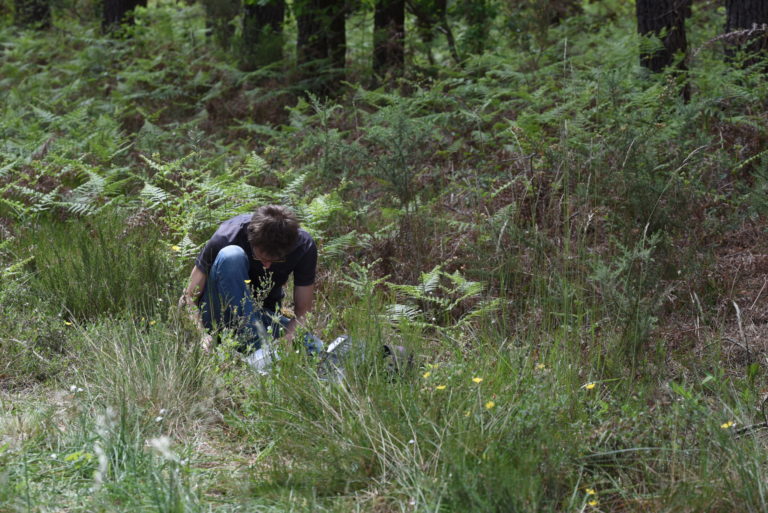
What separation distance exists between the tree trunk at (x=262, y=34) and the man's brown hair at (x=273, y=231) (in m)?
6.85

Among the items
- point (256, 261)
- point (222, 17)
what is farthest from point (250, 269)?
point (222, 17)

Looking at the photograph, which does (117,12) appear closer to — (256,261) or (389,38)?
(389,38)

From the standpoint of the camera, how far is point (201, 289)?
4.56 m

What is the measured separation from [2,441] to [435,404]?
1.75 metres

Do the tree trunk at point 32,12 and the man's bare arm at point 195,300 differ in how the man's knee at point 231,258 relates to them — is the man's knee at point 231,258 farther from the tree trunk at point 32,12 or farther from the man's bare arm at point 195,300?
the tree trunk at point 32,12

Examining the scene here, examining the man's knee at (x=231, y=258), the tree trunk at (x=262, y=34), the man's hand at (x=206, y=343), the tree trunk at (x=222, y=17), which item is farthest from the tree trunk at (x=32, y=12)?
the man's hand at (x=206, y=343)

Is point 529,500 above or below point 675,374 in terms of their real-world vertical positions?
above

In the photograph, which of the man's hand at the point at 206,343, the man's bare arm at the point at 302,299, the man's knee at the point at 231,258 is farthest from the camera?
the man's bare arm at the point at 302,299

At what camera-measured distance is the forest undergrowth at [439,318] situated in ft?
9.18

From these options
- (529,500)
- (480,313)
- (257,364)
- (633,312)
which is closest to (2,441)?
(257,364)

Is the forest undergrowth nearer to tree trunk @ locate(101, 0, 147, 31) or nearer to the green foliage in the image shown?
the green foliage

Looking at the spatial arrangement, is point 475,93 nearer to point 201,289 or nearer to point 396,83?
point 396,83

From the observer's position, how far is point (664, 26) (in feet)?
25.3

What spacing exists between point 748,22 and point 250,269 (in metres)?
5.40
